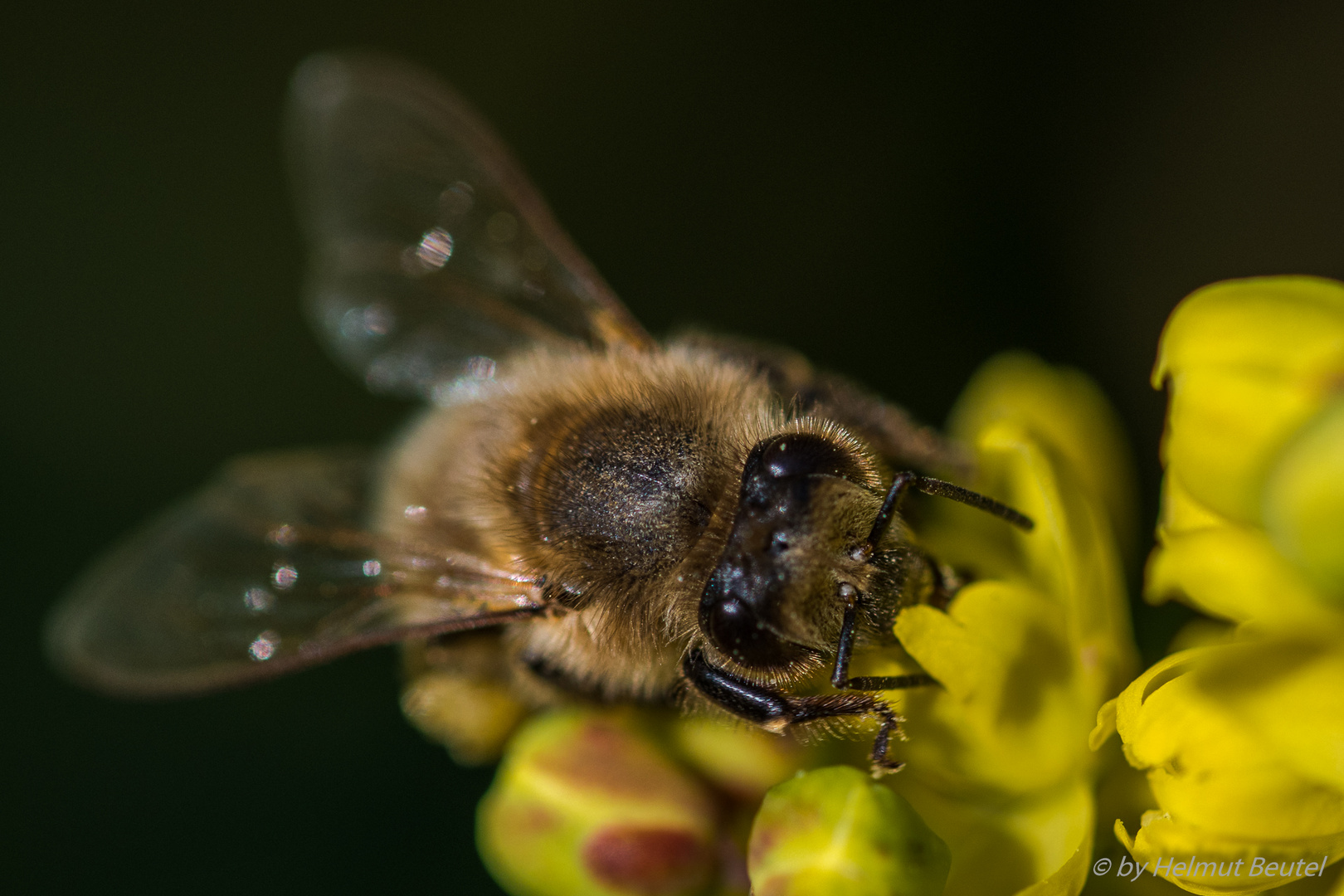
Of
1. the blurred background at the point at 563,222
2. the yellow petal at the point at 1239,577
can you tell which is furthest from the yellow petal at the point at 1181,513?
the blurred background at the point at 563,222

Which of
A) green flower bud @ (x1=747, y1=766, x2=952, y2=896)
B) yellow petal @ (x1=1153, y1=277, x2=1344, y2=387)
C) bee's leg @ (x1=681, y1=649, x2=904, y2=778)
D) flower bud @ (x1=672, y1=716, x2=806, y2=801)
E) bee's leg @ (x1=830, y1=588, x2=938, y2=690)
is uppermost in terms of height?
yellow petal @ (x1=1153, y1=277, x2=1344, y2=387)

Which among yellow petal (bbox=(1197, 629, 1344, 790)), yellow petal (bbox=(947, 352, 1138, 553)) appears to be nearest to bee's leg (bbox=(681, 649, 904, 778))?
yellow petal (bbox=(1197, 629, 1344, 790))

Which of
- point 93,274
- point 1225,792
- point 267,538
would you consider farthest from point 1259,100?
point 93,274

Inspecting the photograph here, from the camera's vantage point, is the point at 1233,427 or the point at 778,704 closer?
the point at 1233,427

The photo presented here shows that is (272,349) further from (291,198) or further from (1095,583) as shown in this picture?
(1095,583)

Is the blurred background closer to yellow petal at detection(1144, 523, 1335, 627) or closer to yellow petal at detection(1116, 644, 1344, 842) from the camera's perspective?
yellow petal at detection(1144, 523, 1335, 627)

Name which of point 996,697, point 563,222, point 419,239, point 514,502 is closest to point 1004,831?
point 996,697

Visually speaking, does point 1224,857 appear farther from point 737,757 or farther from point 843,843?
point 737,757
